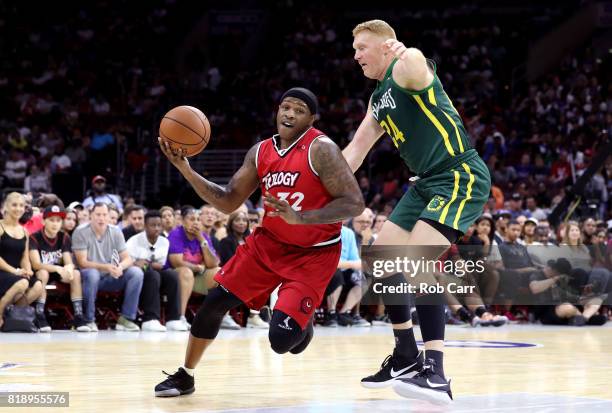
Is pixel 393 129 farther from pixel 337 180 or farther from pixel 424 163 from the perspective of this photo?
pixel 337 180

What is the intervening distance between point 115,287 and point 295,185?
6441mm

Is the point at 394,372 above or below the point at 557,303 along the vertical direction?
above

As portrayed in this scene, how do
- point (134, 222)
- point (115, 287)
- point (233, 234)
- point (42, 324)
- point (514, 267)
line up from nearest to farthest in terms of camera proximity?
point (42, 324), point (115, 287), point (134, 222), point (233, 234), point (514, 267)

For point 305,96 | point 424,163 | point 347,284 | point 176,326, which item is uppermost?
point 305,96

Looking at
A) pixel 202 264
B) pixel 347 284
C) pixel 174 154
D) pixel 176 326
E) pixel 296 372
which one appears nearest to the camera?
pixel 174 154

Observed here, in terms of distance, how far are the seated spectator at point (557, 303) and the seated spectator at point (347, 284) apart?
2513 mm

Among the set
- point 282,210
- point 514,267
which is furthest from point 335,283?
point 282,210

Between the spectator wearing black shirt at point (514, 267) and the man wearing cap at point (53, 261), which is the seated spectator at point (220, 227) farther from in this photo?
the spectator wearing black shirt at point (514, 267)

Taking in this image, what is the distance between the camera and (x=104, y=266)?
11555 mm

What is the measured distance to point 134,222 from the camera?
1263 centimetres

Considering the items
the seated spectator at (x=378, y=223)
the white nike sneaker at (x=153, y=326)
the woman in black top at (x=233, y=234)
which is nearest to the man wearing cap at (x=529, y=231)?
the seated spectator at (x=378, y=223)

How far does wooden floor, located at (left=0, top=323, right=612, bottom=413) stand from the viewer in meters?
5.56

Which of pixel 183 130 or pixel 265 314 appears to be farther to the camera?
pixel 265 314

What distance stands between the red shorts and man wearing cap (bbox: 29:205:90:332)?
579 cm
